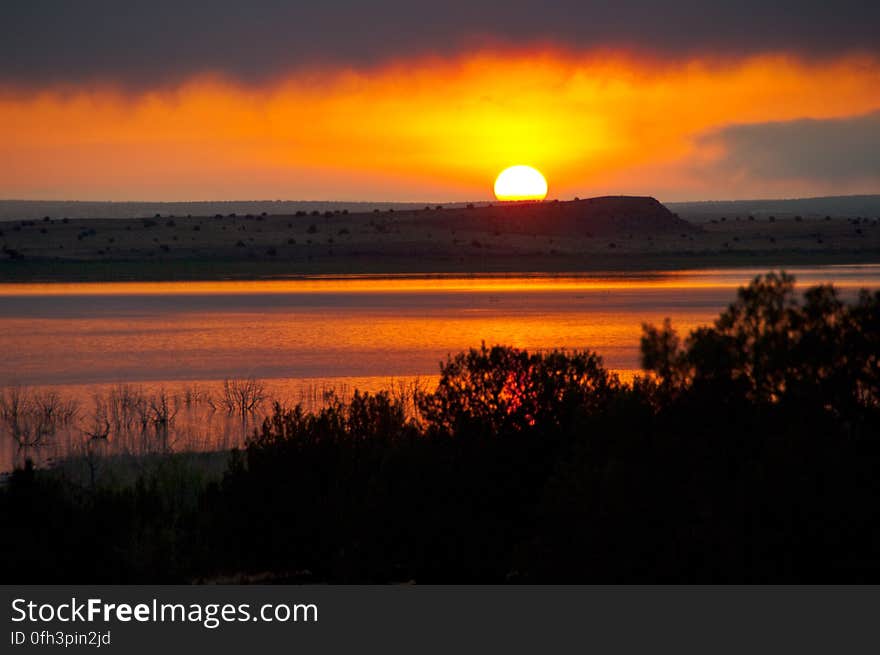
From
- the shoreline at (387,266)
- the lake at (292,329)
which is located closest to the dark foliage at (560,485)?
the lake at (292,329)

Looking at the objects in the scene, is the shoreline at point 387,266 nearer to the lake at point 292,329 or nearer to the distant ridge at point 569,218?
the lake at point 292,329

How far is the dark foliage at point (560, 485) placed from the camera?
9562 millimetres

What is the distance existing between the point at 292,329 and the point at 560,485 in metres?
29.2

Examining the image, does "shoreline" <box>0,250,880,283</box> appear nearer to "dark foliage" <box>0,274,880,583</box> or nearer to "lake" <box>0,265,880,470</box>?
"lake" <box>0,265,880,470</box>

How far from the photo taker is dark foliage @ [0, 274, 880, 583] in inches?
376

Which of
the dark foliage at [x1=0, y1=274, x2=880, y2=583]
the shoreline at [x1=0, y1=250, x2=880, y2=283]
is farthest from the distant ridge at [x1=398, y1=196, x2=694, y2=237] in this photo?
the dark foliage at [x1=0, y1=274, x2=880, y2=583]

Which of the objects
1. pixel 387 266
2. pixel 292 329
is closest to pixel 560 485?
pixel 292 329

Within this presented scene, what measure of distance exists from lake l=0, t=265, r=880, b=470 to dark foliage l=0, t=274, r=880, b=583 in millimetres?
5924

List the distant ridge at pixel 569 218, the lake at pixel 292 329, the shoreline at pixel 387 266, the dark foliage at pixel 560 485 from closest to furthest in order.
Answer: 1. the dark foliage at pixel 560 485
2. the lake at pixel 292 329
3. the shoreline at pixel 387 266
4. the distant ridge at pixel 569 218

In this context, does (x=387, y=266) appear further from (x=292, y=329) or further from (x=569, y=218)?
(x=569, y=218)

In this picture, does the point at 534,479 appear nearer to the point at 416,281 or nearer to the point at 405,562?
the point at 405,562

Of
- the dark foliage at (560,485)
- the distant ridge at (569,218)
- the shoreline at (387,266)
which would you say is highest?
the distant ridge at (569,218)

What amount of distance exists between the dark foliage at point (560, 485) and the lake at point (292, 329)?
5.92 m
